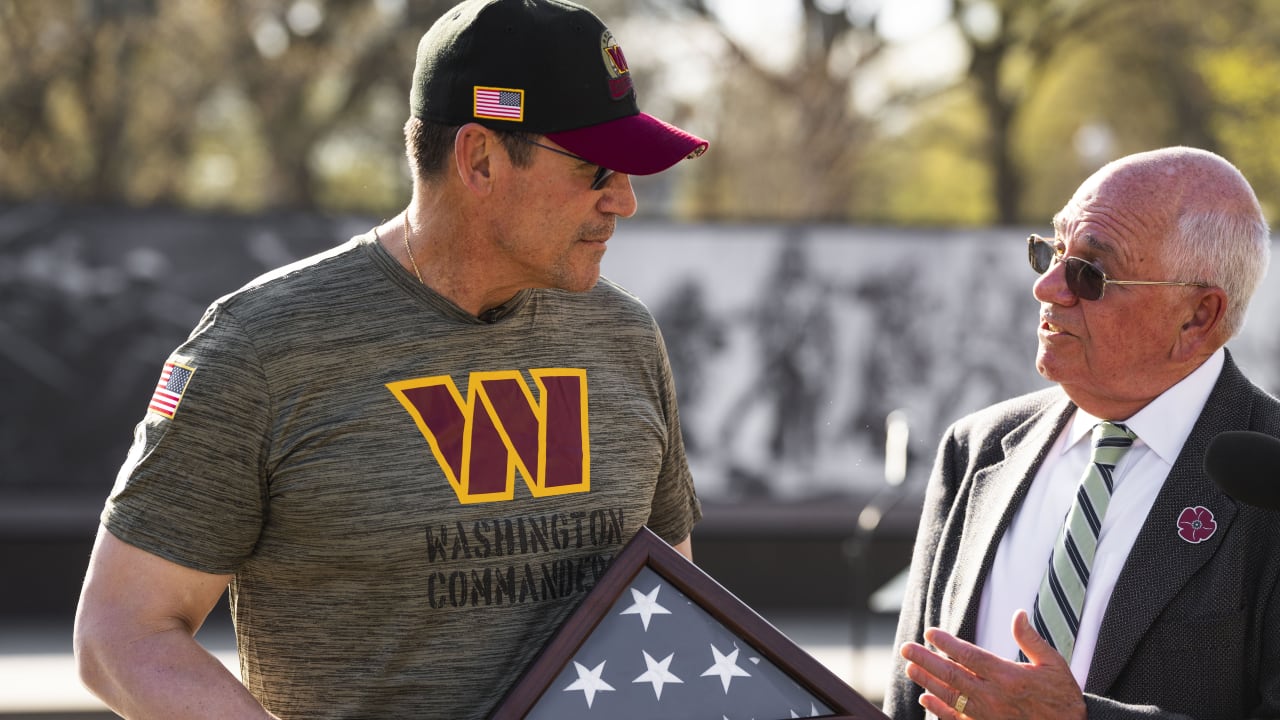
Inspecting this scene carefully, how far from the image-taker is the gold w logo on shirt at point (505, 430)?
247 cm

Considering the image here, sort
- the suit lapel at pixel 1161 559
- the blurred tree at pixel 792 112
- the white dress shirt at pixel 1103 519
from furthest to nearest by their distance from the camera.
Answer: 1. the blurred tree at pixel 792 112
2. the white dress shirt at pixel 1103 519
3. the suit lapel at pixel 1161 559

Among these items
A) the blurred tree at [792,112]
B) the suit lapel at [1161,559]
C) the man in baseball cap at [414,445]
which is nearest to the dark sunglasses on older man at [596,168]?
the man in baseball cap at [414,445]

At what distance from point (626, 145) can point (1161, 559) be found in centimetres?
125

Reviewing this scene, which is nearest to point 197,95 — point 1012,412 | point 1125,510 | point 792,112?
point 792,112

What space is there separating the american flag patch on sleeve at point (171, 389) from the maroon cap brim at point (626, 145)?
73 cm

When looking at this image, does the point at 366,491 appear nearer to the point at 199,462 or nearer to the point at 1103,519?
the point at 199,462

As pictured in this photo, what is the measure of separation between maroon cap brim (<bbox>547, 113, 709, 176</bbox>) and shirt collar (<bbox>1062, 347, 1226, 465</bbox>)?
1075 mm

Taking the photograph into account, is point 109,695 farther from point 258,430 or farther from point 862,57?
point 862,57

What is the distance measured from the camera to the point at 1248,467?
211 centimetres

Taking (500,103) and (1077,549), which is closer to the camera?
(500,103)

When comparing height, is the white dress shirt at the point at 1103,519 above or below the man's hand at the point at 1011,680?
above

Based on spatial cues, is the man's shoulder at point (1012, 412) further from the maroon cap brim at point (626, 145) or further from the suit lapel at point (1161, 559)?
the maroon cap brim at point (626, 145)

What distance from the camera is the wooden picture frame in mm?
2387

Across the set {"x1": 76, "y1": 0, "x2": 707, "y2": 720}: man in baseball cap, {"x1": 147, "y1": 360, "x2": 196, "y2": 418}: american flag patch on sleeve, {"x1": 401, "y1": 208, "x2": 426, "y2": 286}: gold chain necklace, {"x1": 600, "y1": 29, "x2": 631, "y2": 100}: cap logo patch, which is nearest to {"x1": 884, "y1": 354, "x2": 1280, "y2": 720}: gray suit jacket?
{"x1": 76, "y1": 0, "x2": 707, "y2": 720}: man in baseball cap
